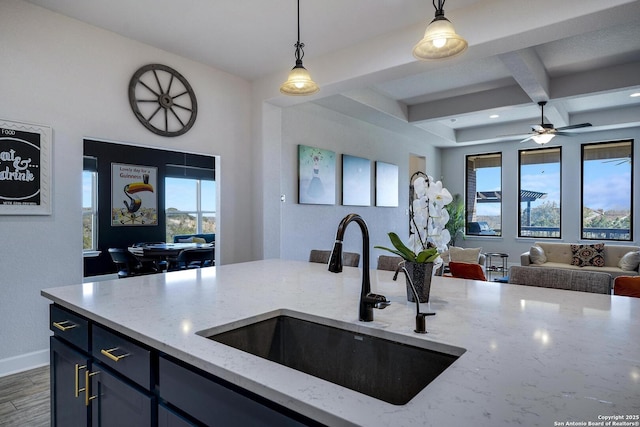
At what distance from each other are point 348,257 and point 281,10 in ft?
6.52

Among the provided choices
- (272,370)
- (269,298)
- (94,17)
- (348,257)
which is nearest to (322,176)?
(348,257)

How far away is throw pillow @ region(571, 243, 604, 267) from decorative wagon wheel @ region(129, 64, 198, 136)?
607 cm

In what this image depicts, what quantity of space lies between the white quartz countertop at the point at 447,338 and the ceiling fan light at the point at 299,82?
1278 millimetres

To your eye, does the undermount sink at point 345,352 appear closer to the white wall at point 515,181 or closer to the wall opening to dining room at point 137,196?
the wall opening to dining room at point 137,196

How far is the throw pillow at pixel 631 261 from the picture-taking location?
17.0ft

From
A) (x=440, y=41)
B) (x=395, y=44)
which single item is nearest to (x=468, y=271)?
(x=395, y=44)

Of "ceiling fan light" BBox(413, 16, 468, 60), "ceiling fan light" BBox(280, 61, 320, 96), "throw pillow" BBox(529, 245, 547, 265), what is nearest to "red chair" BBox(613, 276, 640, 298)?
"ceiling fan light" BBox(413, 16, 468, 60)

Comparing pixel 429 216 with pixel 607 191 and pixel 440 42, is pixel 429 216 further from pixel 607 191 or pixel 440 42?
pixel 607 191

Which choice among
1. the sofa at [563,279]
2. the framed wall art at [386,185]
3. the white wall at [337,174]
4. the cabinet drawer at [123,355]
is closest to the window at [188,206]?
the white wall at [337,174]

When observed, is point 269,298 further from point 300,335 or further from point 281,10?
point 281,10

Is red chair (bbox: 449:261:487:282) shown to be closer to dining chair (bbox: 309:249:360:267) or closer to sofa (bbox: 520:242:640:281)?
dining chair (bbox: 309:249:360:267)

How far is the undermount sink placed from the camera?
106 cm

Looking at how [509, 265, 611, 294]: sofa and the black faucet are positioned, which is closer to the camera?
the black faucet

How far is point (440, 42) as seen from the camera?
1.94 metres
